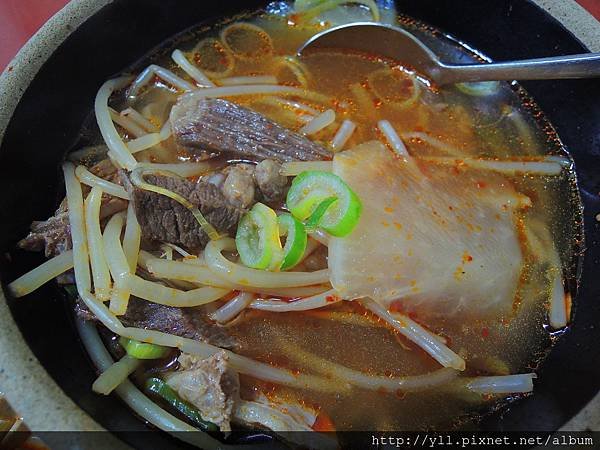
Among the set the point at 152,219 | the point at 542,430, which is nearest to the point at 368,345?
the point at 542,430

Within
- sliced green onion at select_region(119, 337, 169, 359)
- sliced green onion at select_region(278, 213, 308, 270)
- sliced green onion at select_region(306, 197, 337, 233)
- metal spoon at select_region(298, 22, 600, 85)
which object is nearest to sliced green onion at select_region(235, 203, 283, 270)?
sliced green onion at select_region(278, 213, 308, 270)

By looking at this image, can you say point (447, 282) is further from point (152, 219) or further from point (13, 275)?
point (13, 275)

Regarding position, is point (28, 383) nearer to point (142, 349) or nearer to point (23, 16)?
point (142, 349)

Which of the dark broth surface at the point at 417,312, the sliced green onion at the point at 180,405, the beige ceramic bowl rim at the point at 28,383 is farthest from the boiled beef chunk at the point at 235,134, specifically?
the sliced green onion at the point at 180,405

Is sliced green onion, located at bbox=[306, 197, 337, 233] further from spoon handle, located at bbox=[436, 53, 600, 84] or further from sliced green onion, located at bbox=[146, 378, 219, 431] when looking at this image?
spoon handle, located at bbox=[436, 53, 600, 84]

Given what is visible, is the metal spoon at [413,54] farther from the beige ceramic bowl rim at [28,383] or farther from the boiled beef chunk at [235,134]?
the beige ceramic bowl rim at [28,383]

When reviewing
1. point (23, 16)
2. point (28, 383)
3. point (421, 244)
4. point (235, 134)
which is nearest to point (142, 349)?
point (28, 383)
